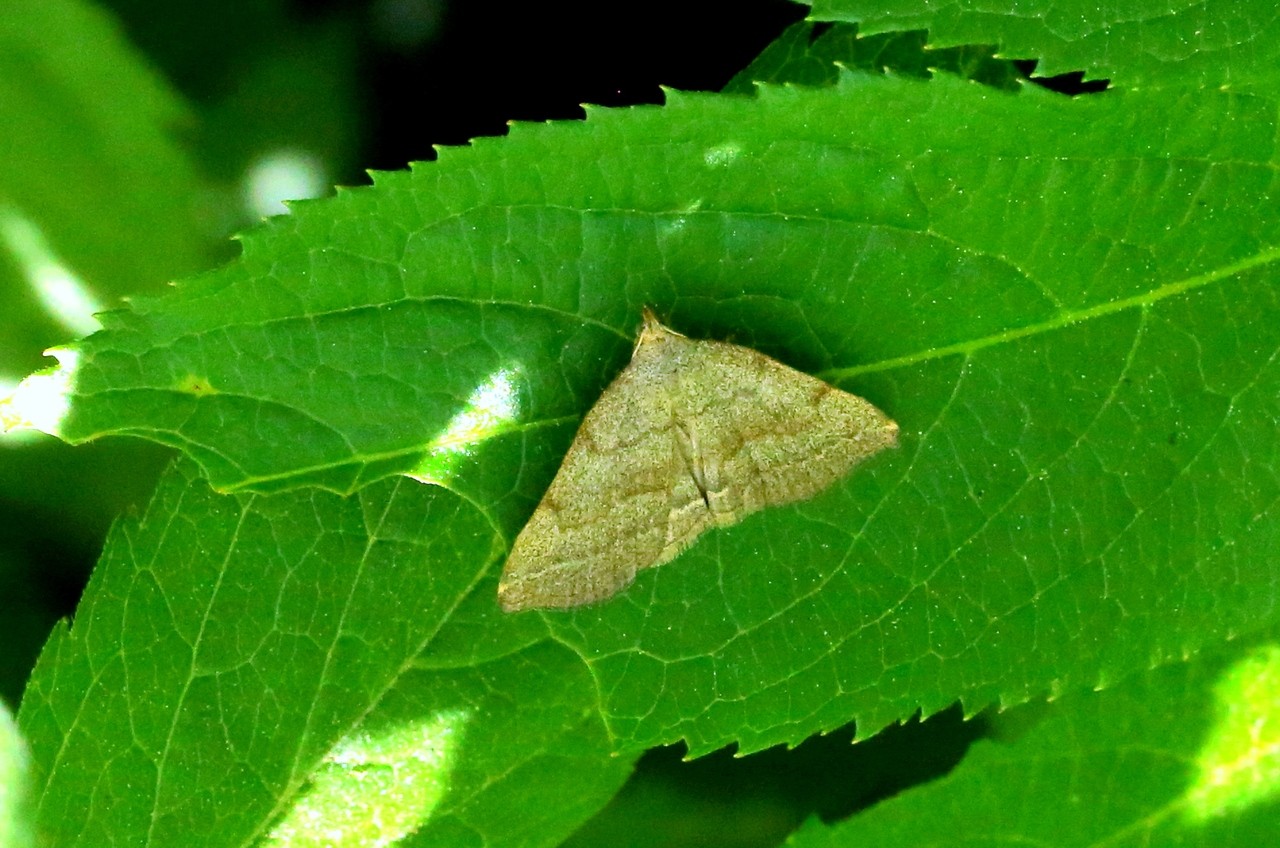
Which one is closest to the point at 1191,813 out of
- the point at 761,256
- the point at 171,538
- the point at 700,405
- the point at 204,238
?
the point at 700,405

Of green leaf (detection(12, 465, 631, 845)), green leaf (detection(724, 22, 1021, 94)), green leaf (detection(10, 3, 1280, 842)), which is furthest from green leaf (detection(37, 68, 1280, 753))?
green leaf (detection(724, 22, 1021, 94))

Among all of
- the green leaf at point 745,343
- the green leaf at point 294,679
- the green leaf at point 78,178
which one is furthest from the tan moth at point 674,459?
the green leaf at point 78,178

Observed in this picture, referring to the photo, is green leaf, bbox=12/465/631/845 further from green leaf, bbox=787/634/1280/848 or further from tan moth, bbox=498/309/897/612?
green leaf, bbox=787/634/1280/848

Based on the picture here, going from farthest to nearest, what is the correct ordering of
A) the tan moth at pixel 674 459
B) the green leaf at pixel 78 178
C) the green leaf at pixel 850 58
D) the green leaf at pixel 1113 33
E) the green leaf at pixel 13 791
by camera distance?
the green leaf at pixel 78 178
the green leaf at pixel 850 58
the green leaf at pixel 13 791
the tan moth at pixel 674 459
the green leaf at pixel 1113 33

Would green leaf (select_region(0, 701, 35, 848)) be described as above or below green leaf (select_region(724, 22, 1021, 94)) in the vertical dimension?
below

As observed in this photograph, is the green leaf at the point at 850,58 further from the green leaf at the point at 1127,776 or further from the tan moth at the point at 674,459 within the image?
the green leaf at the point at 1127,776

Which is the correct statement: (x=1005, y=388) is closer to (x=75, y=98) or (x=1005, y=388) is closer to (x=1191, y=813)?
(x=1191, y=813)

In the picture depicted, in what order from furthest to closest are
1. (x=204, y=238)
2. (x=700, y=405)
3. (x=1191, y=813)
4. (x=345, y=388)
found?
(x=204, y=238)
(x=1191, y=813)
(x=700, y=405)
(x=345, y=388)
